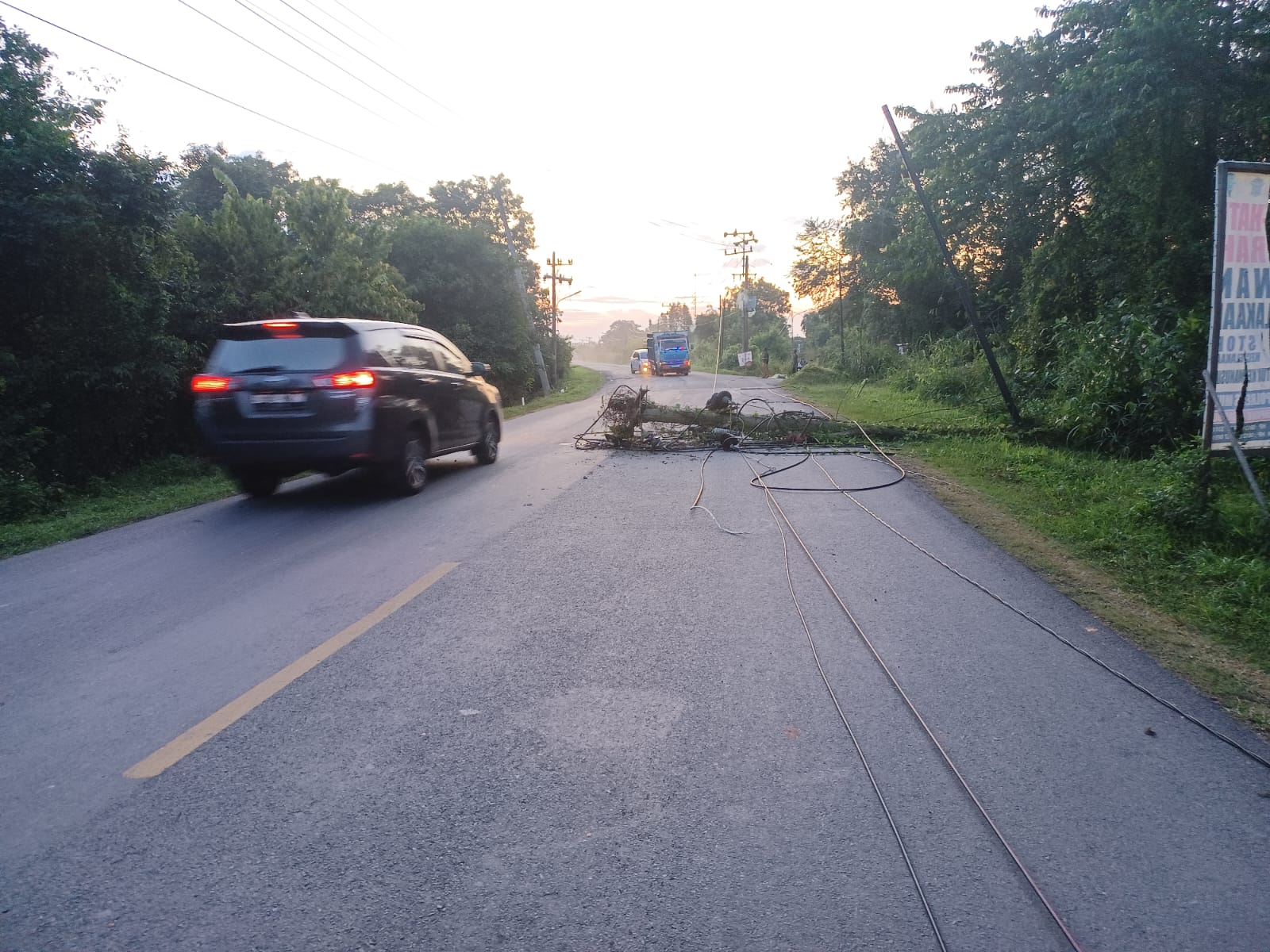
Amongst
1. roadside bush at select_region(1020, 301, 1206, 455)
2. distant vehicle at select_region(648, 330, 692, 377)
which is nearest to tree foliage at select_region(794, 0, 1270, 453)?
roadside bush at select_region(1020, 301, 1206, 455)

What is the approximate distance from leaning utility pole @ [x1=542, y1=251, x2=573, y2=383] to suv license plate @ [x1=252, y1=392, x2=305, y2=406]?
119 feet

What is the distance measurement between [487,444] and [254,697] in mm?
8013

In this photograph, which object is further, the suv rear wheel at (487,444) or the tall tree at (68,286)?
the suv rear wheel at (487,444)

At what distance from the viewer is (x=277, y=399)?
8.47 metres

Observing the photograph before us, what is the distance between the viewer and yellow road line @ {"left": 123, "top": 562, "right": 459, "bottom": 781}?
3.45 meters

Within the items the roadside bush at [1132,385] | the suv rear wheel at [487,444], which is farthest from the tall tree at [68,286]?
the roadside bush at [1132,385]

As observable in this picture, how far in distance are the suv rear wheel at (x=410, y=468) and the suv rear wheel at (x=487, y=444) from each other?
1.92 meters

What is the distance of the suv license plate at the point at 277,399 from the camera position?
8453 millimetres

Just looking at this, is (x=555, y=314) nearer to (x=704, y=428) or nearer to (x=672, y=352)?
(x=672, y=352)

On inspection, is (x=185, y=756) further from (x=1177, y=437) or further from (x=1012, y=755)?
(x=1177, y=437)

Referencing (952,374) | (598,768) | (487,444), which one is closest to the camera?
(598,768)

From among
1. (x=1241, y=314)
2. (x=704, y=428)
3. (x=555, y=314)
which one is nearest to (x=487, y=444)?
(x=704, y=428)

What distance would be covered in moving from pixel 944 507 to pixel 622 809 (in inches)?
262

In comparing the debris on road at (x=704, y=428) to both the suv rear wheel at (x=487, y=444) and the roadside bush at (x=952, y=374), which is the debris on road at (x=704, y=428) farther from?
the roadside bush at (x=952, y=374)
